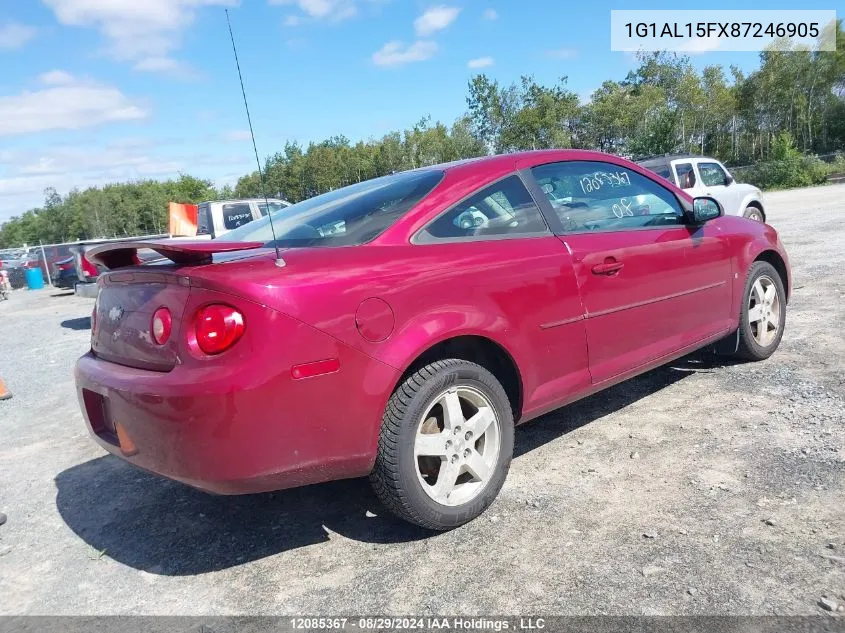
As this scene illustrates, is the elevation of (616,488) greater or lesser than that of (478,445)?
lesser

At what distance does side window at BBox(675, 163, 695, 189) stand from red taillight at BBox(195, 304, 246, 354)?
10.9 m

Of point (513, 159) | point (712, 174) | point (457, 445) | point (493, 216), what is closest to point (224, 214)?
point (712, 174)

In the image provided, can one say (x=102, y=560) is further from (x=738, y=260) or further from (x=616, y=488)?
(x=738, y=260)

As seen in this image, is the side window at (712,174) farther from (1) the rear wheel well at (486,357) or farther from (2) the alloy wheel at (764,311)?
(1) the rear wheel well at (486,357)

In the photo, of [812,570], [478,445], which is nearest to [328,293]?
[478,445]

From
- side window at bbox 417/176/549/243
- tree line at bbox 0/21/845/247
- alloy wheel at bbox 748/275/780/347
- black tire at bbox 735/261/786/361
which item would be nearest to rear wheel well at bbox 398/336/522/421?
side window at bbox 417/176/549/243

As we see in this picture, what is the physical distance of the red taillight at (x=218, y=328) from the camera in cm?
235

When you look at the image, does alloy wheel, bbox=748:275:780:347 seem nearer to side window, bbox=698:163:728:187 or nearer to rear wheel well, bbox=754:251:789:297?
rear wheel well, bbox=754:251:789:297

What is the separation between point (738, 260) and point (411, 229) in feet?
8.66

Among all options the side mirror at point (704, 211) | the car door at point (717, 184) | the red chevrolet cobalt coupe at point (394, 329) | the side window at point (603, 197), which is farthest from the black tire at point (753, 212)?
the red chevrolet cobalt coupe at point (394, 329)

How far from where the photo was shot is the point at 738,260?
439 cm

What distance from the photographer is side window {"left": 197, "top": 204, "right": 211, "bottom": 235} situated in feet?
41.7

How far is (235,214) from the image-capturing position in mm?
12781

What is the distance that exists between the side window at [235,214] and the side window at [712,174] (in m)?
8.51
